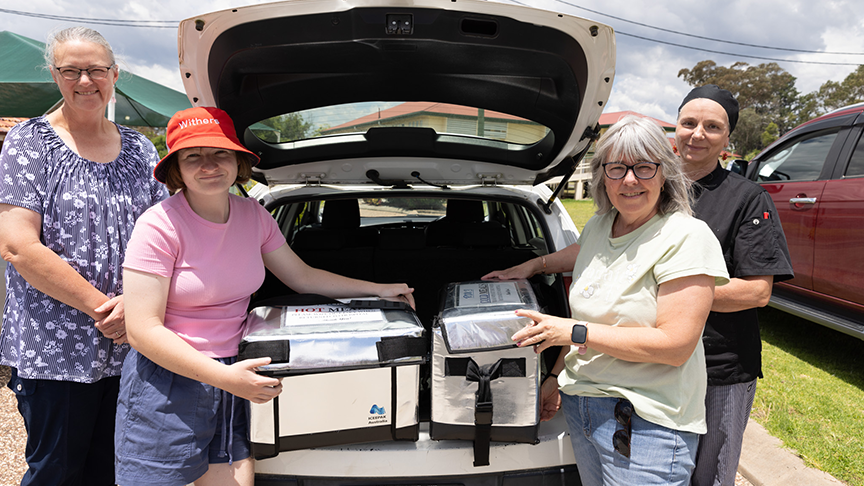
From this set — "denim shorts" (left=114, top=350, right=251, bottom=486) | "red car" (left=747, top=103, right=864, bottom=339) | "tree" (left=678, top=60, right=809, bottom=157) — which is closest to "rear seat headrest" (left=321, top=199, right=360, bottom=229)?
"denim shorts" (left=114, top=350, right=251, bottom=486)

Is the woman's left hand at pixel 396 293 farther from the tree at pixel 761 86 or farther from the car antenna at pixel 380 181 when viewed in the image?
the tree at pixel 761 86

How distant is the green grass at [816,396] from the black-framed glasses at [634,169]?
2130mm

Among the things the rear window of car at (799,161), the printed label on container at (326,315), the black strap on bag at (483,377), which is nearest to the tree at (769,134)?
the rear window of car at (799,161)

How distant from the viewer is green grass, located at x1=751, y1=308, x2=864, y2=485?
260cm

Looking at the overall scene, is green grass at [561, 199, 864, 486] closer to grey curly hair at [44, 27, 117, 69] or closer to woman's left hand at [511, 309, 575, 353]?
woman's left hand at [511, 309, 575, 353]

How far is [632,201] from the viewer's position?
56.9 inches

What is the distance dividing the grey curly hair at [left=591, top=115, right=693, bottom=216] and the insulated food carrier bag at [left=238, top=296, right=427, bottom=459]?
0.80 meters

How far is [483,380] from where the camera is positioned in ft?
4.96

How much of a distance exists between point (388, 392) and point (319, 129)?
140 centimetres

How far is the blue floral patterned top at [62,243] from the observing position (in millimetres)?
1556

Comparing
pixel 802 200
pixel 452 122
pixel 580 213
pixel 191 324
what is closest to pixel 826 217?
pixel 802 200

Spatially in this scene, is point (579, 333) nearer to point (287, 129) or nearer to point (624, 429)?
point (624, 429)

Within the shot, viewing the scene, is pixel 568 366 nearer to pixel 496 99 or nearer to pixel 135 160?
pixel 496 99

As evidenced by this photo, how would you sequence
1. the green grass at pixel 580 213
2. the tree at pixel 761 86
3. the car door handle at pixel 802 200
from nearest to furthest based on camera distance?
the car door handle at pixel 802 200 < the green grass at pixel 580 213 < the tree at pixel 761 86
